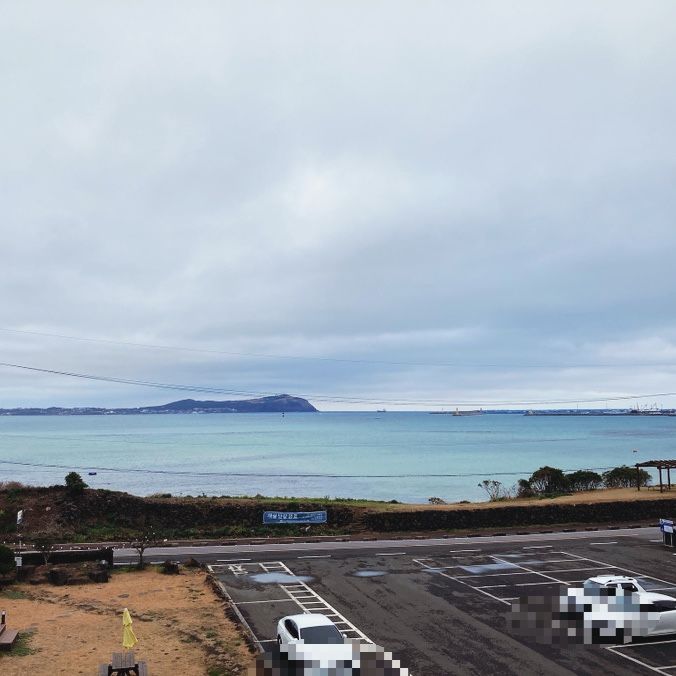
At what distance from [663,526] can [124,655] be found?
27122 mm

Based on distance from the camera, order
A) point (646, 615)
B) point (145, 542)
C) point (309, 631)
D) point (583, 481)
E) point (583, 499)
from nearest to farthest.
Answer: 1. point (309, 631)
2. point (646, 615)
3. point (145, 542)
4. point (583, 499)
5. point (583, 481)

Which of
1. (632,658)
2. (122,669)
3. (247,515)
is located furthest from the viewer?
(247,515)

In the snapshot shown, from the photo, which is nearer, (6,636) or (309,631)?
(309,631)

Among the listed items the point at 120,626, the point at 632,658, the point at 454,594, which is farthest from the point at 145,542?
the point at 632,658

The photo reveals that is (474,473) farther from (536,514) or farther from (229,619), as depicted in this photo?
(229,619)

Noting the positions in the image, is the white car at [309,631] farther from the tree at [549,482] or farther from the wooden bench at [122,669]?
the tree at [549,482]

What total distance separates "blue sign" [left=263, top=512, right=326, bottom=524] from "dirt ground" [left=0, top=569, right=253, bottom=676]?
1280 centimetres

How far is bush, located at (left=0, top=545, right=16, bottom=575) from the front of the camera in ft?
80.7

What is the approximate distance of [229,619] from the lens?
2012 cm

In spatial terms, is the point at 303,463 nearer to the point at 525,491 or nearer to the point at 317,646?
the point at 525,491

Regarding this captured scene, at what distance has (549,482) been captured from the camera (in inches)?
2280

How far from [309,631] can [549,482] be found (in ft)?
154

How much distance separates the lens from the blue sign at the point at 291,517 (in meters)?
39.2

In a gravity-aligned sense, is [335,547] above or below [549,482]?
below
